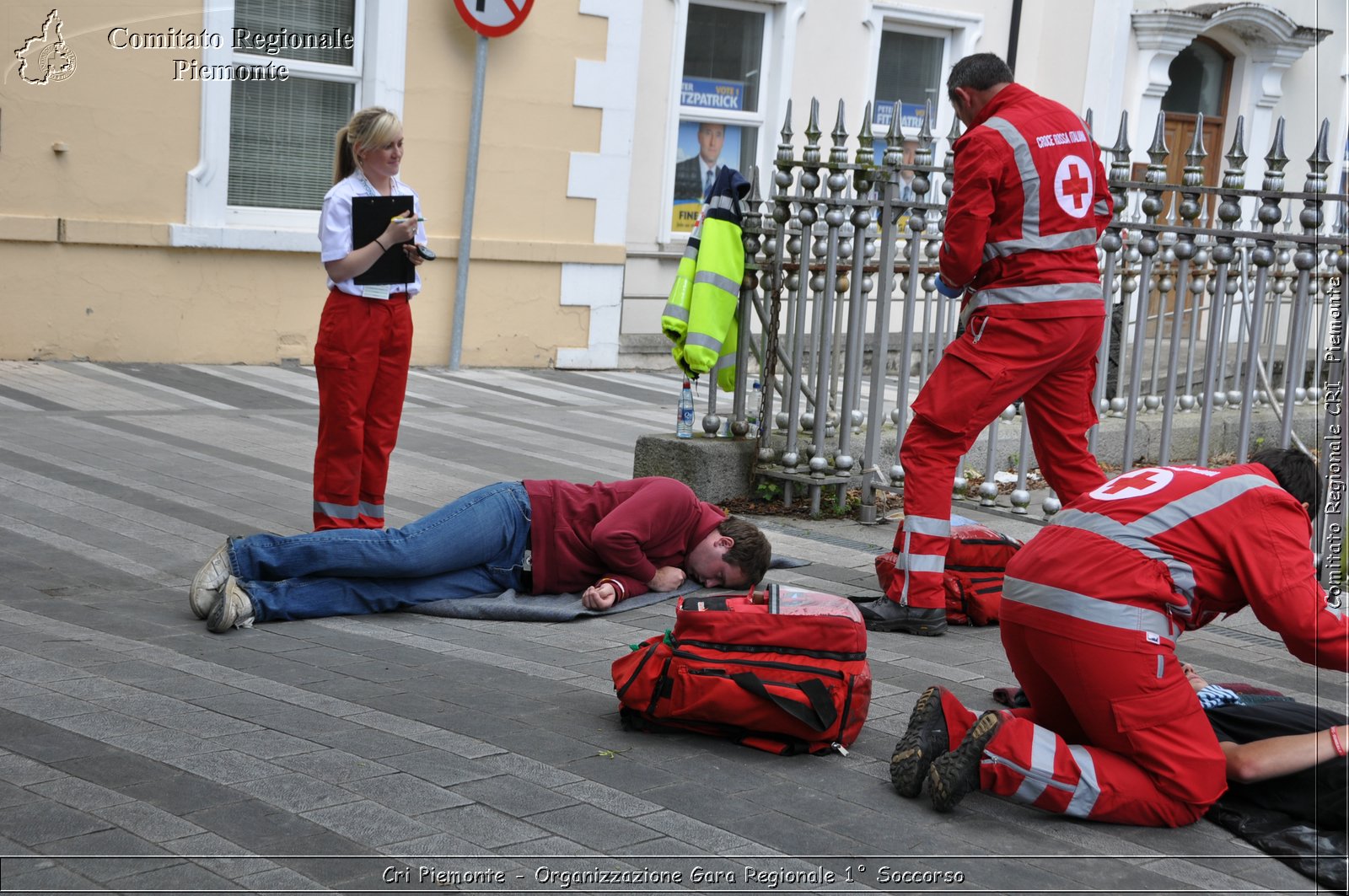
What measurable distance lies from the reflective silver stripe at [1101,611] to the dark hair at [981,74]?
7.98 ft

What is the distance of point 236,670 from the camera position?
4562 mm

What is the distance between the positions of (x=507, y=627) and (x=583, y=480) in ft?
9.11

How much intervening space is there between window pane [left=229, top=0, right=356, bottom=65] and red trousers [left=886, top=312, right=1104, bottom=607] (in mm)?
7042

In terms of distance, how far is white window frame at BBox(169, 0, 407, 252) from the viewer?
10.5 metres

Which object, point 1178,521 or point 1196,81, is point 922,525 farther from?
point 1196,81

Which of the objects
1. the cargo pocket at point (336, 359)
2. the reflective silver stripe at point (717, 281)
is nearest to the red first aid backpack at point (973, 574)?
the reflective silver stripe at point (717, 281)

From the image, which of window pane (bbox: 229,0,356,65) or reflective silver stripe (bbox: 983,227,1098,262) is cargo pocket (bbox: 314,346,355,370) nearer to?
reflective silver stripe (bbox: 983,227,1098,262)

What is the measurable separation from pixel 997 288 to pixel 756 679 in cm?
213

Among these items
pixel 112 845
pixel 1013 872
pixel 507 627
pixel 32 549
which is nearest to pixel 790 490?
pixel 507 627

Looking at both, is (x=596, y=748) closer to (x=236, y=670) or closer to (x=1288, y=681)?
(x=236, y=670)

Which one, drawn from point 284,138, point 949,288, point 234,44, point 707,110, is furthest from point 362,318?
point 707,110

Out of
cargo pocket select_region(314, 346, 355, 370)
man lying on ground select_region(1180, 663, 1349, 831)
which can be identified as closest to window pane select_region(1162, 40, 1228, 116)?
cargo pocket select_region(314, 346, 355, 370)

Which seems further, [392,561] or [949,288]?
[949,288]

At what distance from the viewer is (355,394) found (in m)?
6.02
